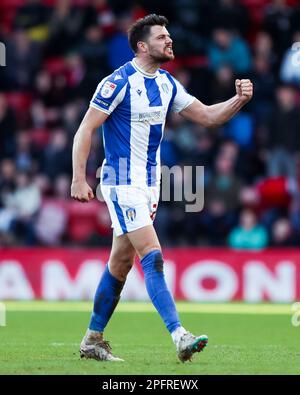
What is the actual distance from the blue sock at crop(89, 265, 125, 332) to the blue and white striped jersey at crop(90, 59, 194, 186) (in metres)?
0.74

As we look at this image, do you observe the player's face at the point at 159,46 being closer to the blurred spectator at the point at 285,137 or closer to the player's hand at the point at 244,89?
the player's hand at the point at 244,89

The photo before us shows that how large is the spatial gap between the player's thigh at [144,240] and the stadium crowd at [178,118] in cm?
763

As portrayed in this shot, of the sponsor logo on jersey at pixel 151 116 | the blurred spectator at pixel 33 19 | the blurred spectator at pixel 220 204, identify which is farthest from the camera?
the blurred spectator at pixel 33 19

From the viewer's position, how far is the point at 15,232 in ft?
53.6

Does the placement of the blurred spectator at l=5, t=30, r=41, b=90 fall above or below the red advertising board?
above

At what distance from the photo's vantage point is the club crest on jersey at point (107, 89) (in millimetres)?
7926

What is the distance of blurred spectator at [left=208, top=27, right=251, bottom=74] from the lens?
1730 centimetres

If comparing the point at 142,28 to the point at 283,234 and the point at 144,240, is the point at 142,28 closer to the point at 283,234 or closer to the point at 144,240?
the point at 144,240

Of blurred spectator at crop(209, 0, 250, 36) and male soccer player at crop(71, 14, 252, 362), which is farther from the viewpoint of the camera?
blurred spectator at crop(209, 0, 250, 36)

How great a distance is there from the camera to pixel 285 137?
52.6 feet

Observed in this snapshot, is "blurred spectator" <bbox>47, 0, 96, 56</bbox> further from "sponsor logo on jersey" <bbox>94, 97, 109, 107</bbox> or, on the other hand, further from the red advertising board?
"sponsor logo on jersey" <bbox>94, 97, 109, 107</bbox>

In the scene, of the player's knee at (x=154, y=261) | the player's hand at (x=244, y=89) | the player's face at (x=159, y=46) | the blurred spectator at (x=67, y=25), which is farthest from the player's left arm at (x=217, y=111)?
the blurred spectator at (x=67, y=25)

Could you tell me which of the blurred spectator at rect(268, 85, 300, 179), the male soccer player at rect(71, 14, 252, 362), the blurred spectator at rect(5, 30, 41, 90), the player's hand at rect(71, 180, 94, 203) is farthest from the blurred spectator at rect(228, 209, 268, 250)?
the player's hand at rect(71, 180, 94, 203)

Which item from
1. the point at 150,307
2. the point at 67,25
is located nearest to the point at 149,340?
the point at 150,307
